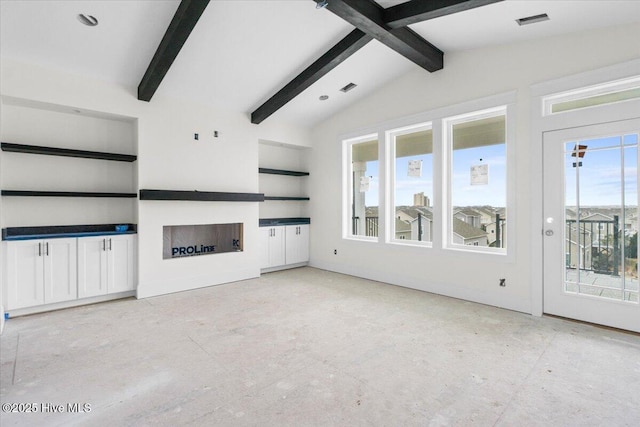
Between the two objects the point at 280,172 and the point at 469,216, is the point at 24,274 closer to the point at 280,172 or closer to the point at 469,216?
the point at 280,172

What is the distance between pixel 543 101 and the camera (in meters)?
3.49

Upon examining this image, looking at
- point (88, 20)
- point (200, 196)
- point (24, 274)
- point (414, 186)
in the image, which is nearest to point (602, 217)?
point (414, 186)

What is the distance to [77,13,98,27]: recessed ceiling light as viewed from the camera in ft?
10.1

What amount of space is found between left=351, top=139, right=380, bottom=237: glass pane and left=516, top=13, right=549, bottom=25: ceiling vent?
262cm

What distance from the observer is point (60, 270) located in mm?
3727

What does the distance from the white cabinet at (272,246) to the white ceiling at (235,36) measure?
2.42 m

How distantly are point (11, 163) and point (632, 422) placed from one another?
602 cm

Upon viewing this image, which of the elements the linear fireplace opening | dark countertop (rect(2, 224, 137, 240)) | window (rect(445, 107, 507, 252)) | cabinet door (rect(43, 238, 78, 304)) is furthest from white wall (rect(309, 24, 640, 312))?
cabinet door (rect(43, 238, 78, 304))

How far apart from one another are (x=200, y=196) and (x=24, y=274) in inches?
83.6

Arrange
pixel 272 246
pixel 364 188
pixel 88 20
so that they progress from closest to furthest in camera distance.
A: 1. pixel 88 20
2. pixel 364 188
3. pixel 272 246

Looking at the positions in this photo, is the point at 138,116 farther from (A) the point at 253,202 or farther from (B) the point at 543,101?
(B) the point at 543,101

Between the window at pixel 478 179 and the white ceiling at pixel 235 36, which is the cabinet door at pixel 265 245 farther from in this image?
the window at pixel 478 179

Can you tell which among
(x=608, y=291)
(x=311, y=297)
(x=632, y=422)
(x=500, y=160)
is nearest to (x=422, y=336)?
(x=632, y=422)

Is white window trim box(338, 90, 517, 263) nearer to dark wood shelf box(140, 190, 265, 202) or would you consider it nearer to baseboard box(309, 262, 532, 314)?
baseboard box(309, 262, 532, 314)
